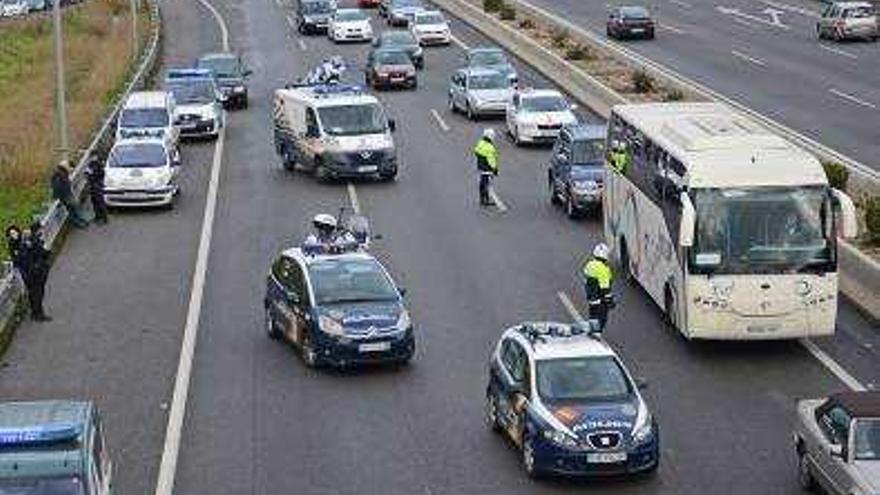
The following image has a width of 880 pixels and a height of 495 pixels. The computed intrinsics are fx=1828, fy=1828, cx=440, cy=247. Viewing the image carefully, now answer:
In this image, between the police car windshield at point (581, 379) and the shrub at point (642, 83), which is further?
the shrub at point (642, 83)

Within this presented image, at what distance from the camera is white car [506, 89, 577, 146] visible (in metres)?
49.0

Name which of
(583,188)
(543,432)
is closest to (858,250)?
(583,188)

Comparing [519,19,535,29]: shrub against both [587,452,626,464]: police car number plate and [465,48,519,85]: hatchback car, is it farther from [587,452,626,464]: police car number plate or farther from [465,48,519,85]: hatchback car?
[587,452,626,464]: police car number plate

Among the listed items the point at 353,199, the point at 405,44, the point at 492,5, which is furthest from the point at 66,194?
the point at 492,5

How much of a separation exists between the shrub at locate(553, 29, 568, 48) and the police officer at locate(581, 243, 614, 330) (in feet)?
131

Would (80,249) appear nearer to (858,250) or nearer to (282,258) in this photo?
(282,258)

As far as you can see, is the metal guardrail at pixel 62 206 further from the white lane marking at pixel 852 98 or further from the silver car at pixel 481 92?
the white lane marking at pixel 852 98

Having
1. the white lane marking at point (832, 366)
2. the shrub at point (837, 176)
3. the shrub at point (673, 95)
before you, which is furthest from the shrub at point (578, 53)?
the white lane marking at point (832, 366)

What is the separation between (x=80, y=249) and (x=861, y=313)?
16.3 meters

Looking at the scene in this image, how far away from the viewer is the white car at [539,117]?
49.0 m

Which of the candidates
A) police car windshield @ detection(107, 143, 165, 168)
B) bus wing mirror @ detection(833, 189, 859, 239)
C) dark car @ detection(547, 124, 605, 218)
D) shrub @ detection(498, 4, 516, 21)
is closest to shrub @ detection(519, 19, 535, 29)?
shrub @ detection(498, 4, 516, 21)

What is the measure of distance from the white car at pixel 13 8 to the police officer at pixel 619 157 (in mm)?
79813

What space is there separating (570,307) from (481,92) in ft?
79.9

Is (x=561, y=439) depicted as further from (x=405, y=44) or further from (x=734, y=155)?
(x=405, y=44)
